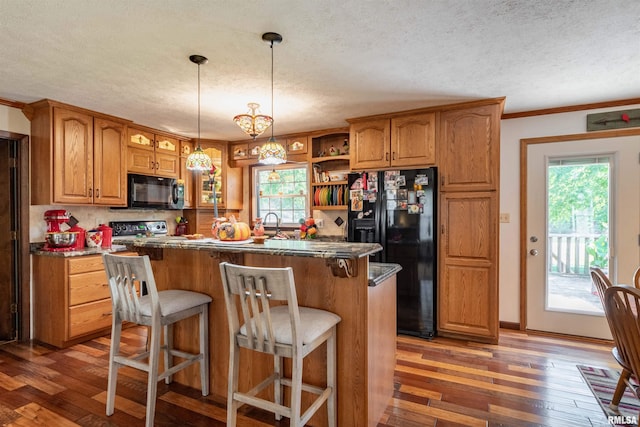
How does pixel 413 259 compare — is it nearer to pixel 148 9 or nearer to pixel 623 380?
pixel 623 380

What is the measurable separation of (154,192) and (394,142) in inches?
117

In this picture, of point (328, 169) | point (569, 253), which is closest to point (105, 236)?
point (328, 169)

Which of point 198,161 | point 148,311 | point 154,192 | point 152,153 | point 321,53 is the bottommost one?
point 148,311

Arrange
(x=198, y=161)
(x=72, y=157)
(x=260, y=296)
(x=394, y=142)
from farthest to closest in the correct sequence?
(x=394, y=142)
(x=72, y=157)
(x=198, y=161)
(x=260, y=296)

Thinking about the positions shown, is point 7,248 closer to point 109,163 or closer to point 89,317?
point 89,317

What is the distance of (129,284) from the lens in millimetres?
1974

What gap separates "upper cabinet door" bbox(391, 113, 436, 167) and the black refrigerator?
5.8 inches

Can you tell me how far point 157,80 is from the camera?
2662mm

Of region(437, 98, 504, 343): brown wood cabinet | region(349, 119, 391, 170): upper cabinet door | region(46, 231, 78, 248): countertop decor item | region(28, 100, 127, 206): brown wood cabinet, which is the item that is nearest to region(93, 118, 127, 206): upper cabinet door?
region(28, 100, 127, 206): brown wood cabinet

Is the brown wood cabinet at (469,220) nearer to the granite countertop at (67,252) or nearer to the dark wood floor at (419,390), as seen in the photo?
the dark wood floor at (419,390)

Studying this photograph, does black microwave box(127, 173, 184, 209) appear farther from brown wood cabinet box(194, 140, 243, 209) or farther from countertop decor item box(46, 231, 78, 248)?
countertop decor item box(46, 231, 78, 248)

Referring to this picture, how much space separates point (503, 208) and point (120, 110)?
4223mm

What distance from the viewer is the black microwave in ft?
12.8

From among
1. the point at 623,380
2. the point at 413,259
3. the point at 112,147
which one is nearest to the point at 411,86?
the point at 413,259
